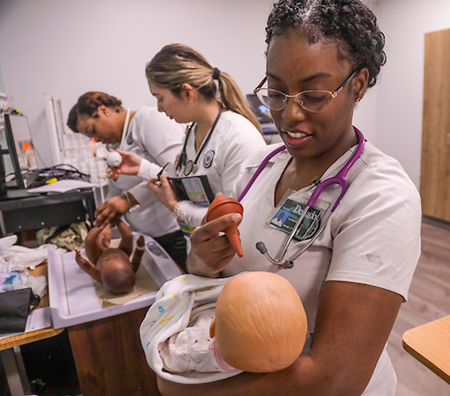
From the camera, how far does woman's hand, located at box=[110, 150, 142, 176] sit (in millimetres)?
1794

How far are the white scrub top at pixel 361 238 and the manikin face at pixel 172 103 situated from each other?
791mm

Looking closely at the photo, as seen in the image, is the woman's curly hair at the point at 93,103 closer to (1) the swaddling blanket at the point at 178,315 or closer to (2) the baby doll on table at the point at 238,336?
(1) the swaddling blanket at the point at 178,315

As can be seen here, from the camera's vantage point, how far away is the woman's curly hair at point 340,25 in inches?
26.2

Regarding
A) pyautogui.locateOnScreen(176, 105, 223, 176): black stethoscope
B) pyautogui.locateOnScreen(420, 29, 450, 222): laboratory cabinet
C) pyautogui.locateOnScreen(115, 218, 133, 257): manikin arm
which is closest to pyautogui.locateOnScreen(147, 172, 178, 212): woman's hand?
pyautogui.locateOnScreen(176, 105, 223, 176): black stethoscope

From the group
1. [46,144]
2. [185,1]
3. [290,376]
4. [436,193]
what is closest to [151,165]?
[290,376]

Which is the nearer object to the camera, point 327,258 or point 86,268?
point 327,258

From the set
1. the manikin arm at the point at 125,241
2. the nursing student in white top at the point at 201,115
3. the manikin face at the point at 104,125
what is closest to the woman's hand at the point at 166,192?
the nursing student in white top at the point at 201,115

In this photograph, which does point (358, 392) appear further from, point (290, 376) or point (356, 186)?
point (356, 186)

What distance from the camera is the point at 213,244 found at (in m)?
0.71

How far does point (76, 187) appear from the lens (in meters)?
1.96

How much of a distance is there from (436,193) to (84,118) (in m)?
3.88

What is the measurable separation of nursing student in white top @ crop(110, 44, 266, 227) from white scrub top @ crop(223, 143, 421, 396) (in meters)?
0.54

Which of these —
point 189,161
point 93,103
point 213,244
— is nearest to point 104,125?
point 93,103

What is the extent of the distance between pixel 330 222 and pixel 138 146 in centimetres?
153
